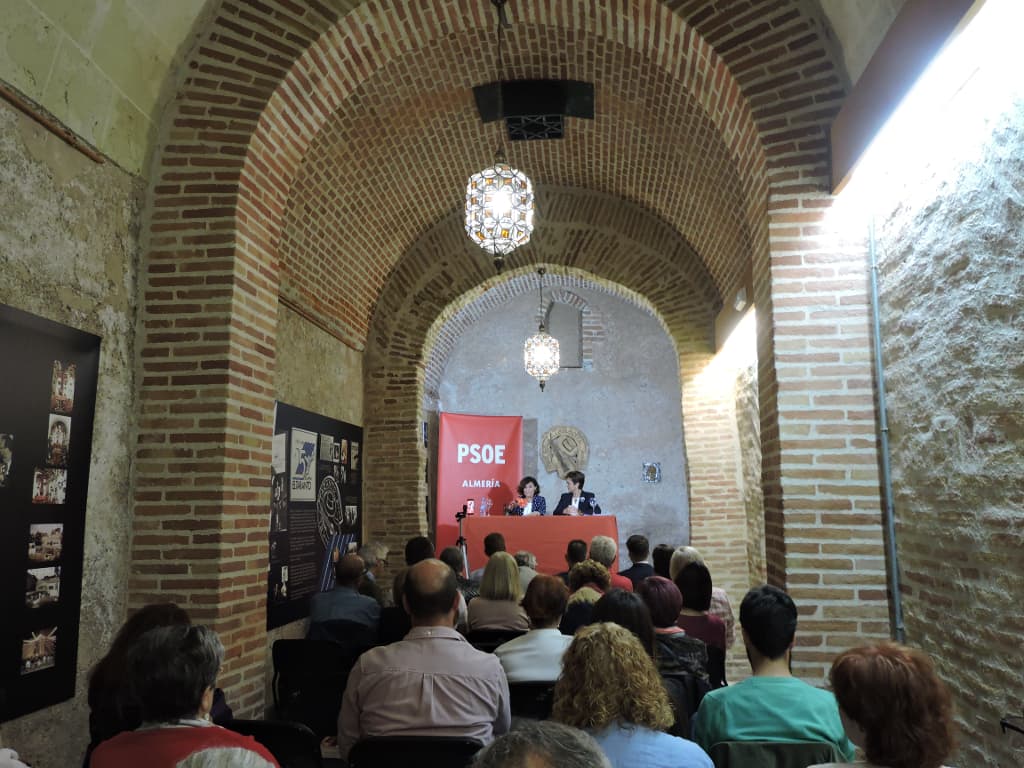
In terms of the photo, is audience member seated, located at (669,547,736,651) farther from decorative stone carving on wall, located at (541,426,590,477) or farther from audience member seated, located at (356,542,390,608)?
decorative stone carving on wall, located at (541,426,590,477)

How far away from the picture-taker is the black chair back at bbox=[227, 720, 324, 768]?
2.56 meters

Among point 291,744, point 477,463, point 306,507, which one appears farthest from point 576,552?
point 477,463

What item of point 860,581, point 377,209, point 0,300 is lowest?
point 860,581

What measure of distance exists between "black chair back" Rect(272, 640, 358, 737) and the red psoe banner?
7260 millimetres

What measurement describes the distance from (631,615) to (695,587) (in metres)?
1.63

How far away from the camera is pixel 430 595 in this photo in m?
2.96

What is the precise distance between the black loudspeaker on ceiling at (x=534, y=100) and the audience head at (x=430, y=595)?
17.4 feet

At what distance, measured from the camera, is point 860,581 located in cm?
446

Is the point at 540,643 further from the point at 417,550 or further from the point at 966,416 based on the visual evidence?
the point at 417,550

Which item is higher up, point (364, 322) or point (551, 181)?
point (551, 181)

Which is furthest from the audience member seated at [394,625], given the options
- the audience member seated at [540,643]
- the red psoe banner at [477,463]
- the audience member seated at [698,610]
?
the red psoe banner at [477,463]

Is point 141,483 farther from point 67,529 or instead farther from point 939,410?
point 939,410

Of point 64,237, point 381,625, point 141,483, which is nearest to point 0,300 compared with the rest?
point 64,237

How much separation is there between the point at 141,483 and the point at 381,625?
5.38 ft
